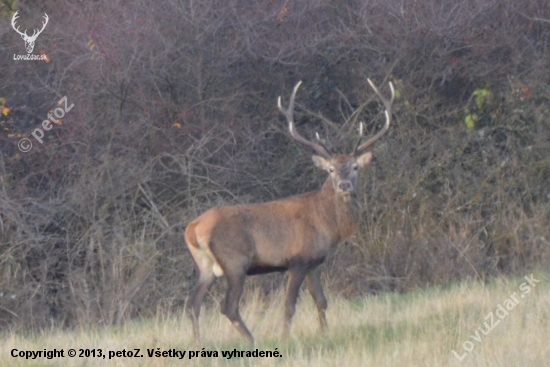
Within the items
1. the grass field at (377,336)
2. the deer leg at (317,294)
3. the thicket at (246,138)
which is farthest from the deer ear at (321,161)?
the thicket at (246,138)

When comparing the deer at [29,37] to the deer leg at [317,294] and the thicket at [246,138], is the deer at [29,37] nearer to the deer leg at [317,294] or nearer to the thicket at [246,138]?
the thicket at [246,138]

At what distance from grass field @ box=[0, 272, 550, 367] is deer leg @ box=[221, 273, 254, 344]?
0.43ft

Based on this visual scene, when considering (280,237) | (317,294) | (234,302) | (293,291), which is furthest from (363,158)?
(234,302)

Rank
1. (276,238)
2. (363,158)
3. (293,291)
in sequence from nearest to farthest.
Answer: (293,291), (276,238), (363,158)

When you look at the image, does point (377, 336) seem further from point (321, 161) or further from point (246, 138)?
point (246, 138)

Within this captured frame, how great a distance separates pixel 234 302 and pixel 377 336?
1506 mm

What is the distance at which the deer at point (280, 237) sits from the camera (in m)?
9.81

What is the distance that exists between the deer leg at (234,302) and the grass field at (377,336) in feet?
0.43

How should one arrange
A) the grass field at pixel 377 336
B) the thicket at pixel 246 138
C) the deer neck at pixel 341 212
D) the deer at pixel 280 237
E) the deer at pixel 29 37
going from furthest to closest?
the deer at pixel 29 37
the thicket at pixel 246 138
the deer neck at pixel 341 212
the deer at pixel 280 237
the grass field at pixel 377 336

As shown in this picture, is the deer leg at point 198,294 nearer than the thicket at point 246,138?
Yes

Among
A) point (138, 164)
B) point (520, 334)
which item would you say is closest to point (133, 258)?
point (138, 164)

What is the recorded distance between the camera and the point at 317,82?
15.4 m

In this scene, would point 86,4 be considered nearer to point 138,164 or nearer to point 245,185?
point 138,164

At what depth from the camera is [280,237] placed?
33.4 ft
